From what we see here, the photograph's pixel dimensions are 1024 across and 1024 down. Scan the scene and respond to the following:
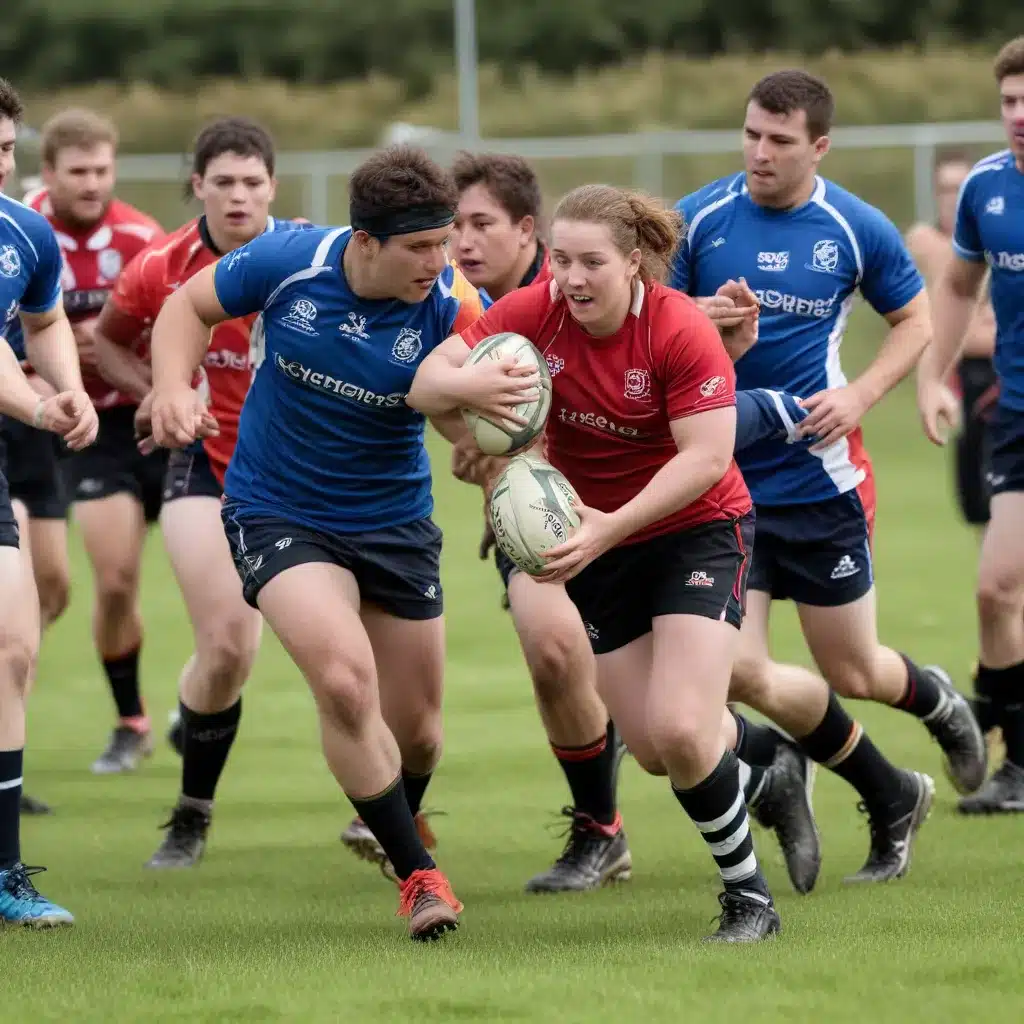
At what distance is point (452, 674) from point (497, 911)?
4.49 metres

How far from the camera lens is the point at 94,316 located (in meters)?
8.13

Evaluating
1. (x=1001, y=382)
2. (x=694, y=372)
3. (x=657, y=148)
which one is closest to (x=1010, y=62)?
(x=1001, y=382)

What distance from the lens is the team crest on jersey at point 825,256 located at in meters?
6.29

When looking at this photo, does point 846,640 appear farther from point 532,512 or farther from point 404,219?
point 404,219

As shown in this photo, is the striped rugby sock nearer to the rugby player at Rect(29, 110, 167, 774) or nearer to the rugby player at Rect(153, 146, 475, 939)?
the rugby player at Rect(153, 146, 475, 939)

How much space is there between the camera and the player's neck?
6590 millimetres

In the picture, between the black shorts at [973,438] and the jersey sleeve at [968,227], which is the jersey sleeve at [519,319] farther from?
the black shorts at [973,438]

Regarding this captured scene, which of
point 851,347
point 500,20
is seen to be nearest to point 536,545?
point 851,347

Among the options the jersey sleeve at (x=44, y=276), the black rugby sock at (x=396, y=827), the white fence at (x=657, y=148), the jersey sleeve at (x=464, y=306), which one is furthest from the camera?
the white fence at (x=657, y=148)

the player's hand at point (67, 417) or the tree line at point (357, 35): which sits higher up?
the tree line at point (357, 35)

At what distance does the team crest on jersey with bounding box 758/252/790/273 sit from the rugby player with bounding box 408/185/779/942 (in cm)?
103

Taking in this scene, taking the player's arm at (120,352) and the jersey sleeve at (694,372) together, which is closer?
the jersey sleeve at (694,372)

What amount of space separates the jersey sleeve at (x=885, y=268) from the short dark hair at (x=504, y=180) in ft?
3.55

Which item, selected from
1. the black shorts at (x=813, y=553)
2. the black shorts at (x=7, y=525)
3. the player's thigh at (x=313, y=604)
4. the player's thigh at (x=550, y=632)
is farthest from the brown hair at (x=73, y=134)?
the black shorts at (x=813, y=553)
